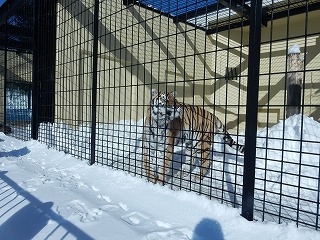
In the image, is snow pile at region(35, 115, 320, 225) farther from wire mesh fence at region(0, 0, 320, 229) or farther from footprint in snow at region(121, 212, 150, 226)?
footprint in snow at region(121, 212, 150, 226)

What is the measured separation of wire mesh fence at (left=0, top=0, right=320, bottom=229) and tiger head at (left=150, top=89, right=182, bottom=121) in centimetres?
2

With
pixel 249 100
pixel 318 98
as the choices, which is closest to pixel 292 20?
pixel 318 98

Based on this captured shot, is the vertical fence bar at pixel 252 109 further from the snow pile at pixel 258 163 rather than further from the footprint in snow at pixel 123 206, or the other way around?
the footprint in snow at pixel 123 206

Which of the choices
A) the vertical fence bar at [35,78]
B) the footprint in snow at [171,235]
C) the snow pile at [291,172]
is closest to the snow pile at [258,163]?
the snow pile at [291,172]

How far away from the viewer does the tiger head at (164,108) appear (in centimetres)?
343

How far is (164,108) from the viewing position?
11.4 ft

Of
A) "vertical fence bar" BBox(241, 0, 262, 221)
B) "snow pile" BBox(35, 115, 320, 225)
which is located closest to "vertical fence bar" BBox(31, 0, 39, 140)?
"snow pile" BBox(35, 115, 320, 225)

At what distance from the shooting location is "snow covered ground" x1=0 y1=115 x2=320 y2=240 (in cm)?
184

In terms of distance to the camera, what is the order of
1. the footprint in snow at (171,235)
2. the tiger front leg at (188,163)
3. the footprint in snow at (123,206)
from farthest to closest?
the tiger front leg at (188,163), the footprint in snow at (123,206), the footprint in snow at (171,235)

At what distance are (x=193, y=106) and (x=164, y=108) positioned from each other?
581 millimetres

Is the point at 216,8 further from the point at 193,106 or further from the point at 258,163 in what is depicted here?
the point at 258,163

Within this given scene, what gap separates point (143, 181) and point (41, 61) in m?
3.86

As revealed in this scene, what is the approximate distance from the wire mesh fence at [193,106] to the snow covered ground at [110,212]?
0.18 metres

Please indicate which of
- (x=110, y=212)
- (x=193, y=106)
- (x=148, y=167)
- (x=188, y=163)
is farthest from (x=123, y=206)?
(x=193, y=106)
